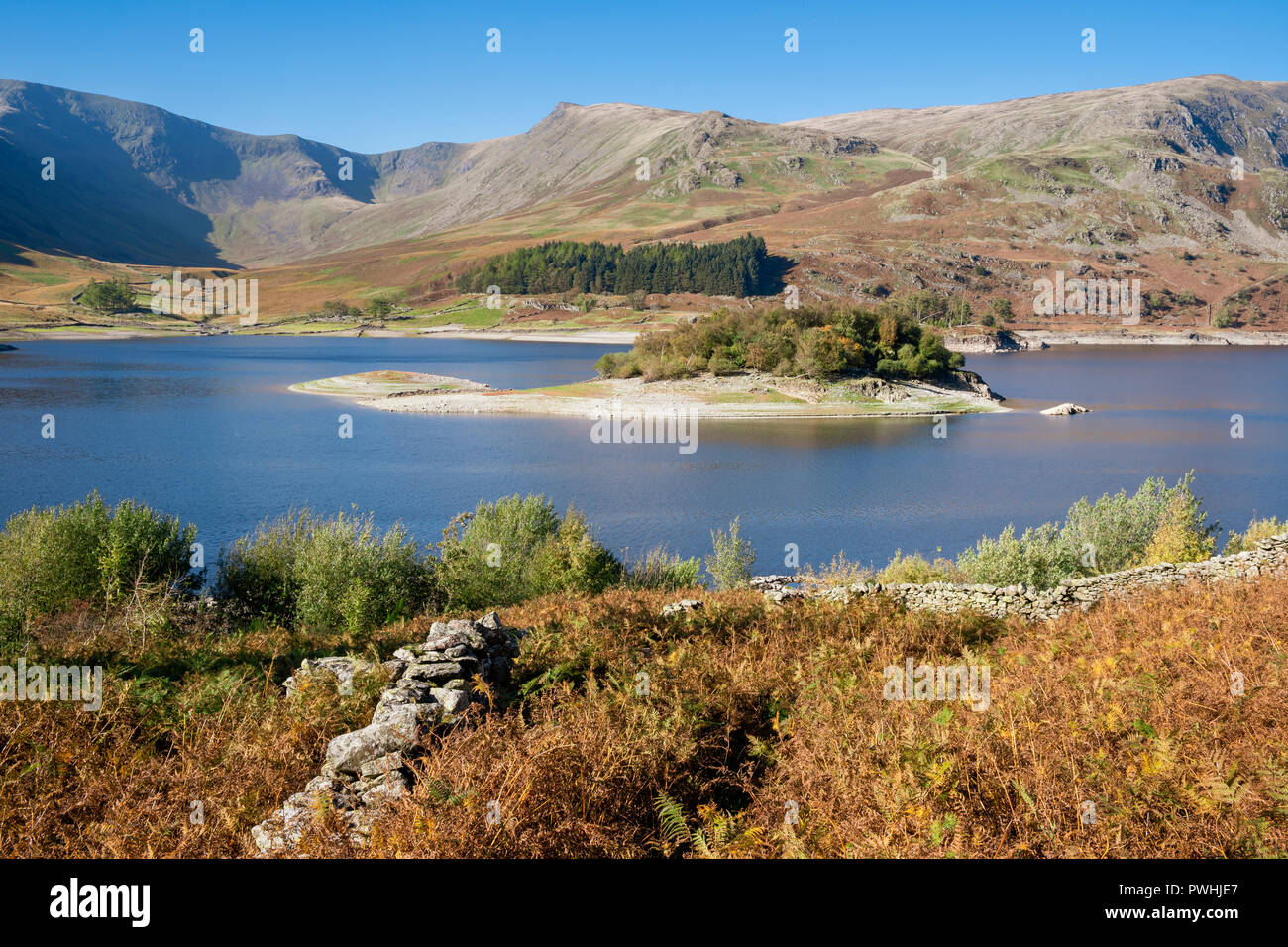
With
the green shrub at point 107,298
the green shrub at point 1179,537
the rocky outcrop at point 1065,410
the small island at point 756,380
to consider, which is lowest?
the green shrub at point 1179,537

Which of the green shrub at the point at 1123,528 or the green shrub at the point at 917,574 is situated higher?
the green shrub at the point at 1123,528

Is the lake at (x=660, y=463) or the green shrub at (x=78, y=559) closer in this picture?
the green shrub at (x=78, y=559)

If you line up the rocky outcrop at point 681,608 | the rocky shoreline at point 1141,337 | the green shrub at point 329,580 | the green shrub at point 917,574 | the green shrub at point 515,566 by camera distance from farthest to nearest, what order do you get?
the rocky shoreline at point 1141,337 → the green shrub at point 515,566 → the green shrub at point 917,574 → the green shrub at point 329,580 → the rocky outcrop at point 681,608

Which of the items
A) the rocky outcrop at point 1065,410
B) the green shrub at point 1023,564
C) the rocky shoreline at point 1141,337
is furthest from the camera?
the rocky shoreline at point 1141,337

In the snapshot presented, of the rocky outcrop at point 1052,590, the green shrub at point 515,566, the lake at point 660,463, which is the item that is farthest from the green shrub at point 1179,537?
the green shrub at point 515,566

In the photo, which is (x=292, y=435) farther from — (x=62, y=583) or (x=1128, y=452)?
(x=1128, y=452)

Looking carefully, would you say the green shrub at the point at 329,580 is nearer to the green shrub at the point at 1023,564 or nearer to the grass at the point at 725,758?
the grass at the point at 725,758

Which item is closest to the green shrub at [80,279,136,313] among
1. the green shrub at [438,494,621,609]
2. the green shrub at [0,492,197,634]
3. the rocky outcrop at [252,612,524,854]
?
the green shrub at [0,492,197,634]
